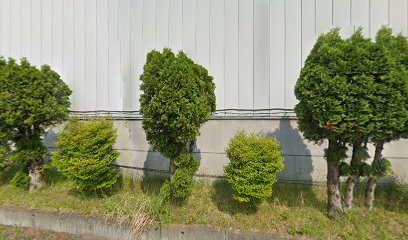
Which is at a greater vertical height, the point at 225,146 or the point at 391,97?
the point at 391,97

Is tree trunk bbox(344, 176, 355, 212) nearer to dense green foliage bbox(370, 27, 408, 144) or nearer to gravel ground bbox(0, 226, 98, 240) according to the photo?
dense green foliage bbox(370, 27, 408, 144)

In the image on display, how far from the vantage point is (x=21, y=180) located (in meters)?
5.25

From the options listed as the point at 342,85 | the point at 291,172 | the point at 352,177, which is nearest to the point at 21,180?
the point at 291,172

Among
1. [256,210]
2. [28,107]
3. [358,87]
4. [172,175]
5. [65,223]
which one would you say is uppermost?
[358,87]

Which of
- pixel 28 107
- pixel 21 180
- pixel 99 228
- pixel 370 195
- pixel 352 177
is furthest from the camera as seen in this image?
pixel 21 180

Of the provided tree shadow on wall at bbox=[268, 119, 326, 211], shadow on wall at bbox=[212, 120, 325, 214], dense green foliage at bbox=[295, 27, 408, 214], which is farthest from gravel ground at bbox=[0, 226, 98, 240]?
dense green foliage at bbox=[295, 27, 408, 214]

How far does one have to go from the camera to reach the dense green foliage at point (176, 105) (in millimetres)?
3564

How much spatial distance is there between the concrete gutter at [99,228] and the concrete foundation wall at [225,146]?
1.78 m

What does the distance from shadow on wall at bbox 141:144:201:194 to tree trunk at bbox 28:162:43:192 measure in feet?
8.69

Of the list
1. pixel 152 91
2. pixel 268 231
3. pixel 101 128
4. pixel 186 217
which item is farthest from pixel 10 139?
pixel 268 231

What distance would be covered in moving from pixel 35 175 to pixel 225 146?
16.4 feet

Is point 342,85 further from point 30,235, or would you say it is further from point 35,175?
point 35,175

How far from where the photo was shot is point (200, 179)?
17.4ft

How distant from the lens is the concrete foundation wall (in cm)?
449
